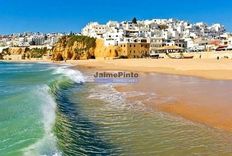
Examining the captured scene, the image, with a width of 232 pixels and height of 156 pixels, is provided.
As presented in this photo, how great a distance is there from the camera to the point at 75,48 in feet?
370

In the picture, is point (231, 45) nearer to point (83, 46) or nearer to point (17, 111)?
point (83, 46)

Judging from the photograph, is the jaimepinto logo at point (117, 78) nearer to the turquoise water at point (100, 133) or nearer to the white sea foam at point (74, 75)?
the white sea foam at point (74, 75)

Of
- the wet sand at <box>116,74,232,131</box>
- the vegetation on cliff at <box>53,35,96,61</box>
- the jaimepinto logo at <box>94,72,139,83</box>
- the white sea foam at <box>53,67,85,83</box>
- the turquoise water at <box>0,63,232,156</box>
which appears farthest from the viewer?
the vegetation on cliff at <box>53,35,96,61</box>

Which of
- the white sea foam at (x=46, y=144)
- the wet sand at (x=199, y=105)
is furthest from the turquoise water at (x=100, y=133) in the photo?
the wet sand at (x=199, y=105)

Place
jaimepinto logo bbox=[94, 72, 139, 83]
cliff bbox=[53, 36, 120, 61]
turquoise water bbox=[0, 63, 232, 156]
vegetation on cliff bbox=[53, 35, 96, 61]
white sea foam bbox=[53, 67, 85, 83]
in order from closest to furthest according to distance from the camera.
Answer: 1. turquoise water bbox=[0, 63, 232, 156]
2. jaimepinto logo bbox=[94, 72, 139, 83]
3. white sea foam bbox=[53, 67, 85, 83]
4. cliff bbox=[53, 36, 120, 61]
5. vegetation on cliff bbox=[53, 35, 96, 61]

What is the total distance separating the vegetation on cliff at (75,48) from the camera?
107m

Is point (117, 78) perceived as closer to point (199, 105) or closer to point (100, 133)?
point (199, 105)

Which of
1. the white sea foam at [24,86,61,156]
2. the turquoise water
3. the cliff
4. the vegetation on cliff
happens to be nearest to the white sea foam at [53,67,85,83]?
the turquoise water

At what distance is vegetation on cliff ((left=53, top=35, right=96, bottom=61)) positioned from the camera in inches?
4222

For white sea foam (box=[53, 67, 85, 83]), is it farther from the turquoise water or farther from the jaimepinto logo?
the turquoise water

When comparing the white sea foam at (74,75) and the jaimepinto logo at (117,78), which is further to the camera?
the white sea foam at (74,75)

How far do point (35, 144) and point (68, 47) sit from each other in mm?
109514

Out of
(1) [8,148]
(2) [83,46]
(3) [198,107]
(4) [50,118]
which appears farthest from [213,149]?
(2) [83,46]

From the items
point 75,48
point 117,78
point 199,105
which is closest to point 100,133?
point 199,105
